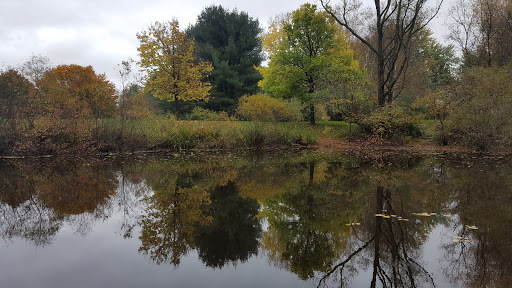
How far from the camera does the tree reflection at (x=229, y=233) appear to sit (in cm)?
339

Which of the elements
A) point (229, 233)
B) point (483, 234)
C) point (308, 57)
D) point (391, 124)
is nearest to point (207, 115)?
point (308, 57)

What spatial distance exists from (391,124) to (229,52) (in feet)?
51.3

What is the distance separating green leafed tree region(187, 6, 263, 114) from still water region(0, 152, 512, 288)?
19.4 meters

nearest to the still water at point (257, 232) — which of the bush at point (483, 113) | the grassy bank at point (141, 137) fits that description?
the grassy bank at point (141, 137)

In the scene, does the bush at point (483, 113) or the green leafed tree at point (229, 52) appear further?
the green leafed tree at point (229, 52)

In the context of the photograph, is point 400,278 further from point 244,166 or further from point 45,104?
point 45,104

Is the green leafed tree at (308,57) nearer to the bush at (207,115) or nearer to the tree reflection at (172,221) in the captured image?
the bush at (207,115)

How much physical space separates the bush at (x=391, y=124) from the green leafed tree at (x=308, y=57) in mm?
3551

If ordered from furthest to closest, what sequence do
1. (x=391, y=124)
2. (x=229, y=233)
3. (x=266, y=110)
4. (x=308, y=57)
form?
(x=308, y=57), (x=391, y=124), (x=266, y=110), (x=229, y=233)

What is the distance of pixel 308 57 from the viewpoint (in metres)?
20.1

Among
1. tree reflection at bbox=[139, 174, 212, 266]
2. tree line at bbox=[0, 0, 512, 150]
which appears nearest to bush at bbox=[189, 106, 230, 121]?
tree line at bbox=[0, 0, 512, 150]

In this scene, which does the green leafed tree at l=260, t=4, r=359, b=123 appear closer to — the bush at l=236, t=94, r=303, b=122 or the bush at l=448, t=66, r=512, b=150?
the bush at l=236, t=94, r=303, b=122

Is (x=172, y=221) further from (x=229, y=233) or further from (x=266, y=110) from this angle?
(x=266, y=110)

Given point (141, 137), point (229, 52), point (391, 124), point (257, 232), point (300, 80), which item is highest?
point (229, 52)
